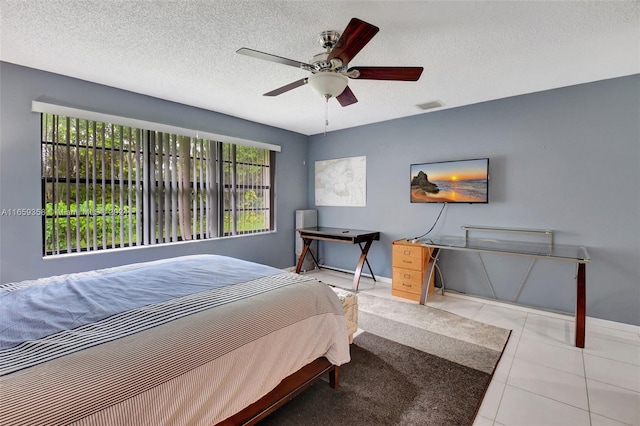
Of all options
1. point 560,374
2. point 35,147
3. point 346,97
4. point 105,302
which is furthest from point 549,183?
point 35,147

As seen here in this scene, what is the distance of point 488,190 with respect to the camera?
3.50 meters

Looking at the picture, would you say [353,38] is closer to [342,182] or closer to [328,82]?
[328,82]

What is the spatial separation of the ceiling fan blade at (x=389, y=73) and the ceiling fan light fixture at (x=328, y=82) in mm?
93

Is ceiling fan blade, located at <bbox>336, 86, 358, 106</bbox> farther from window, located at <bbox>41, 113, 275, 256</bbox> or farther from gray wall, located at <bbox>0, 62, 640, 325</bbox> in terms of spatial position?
window, located at <bbox>41, 113, 275, 256</bbox>

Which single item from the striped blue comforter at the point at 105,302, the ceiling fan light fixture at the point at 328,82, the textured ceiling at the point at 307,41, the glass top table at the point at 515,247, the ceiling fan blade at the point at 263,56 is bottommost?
the striped blue comforter at the point at 105,302

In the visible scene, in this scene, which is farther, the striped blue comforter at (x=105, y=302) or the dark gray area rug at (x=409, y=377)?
the dark gray area rug at (x=409, y=377)

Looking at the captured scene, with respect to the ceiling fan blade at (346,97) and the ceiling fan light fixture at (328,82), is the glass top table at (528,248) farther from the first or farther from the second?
the ceiling fan light fixture at (328,82)

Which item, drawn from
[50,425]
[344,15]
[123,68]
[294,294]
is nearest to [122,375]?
[50,425]

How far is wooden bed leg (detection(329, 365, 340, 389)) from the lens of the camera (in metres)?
1.92

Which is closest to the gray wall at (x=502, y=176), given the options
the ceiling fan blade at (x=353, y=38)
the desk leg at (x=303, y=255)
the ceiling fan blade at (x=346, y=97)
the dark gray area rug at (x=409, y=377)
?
the desk leg at (x=303, y=255)

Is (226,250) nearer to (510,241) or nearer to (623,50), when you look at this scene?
(510,241)

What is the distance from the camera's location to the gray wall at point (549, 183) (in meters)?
2.79

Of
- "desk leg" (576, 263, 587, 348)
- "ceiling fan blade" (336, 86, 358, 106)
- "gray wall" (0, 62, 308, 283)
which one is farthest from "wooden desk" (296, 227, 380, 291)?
"desk leg" (576, 263, 587, 348)

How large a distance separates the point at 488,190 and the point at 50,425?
3944 millimetres
